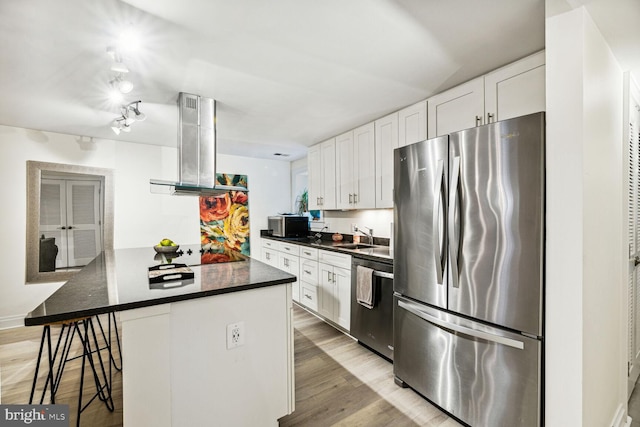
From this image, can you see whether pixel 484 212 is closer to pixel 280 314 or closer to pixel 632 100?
pixel 280 314

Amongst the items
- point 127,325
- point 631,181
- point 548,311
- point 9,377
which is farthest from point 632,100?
point 9,377

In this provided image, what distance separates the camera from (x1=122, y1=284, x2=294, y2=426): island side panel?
50.7 inches

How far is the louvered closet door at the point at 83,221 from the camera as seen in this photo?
12.3 feet

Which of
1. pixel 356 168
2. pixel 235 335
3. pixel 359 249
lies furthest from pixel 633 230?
pixel 235 335

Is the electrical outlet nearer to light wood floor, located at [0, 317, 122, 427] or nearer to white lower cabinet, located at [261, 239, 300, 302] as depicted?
light wood floor, located at [0, 317, 122, 427]

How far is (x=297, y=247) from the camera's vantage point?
12.9 feet

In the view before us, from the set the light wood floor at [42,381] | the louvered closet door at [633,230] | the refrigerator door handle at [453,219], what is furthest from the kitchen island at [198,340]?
the louvered closet door at [633,230]

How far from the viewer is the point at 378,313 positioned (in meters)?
2.60

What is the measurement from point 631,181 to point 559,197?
1.19 meters

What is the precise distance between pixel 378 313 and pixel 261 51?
2.31 metres

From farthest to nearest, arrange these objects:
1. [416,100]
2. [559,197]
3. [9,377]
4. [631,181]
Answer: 1. [416,100]
2. [9,377]
3. [631,181]
4. [559,197]

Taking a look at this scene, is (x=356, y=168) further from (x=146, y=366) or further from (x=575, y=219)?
(x=146, y=366)

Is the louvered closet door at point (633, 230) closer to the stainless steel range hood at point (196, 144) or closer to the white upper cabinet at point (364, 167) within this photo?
the white upper cabinet at point (364, 167)

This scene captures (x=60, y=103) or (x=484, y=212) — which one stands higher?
(x=60, y=103)
